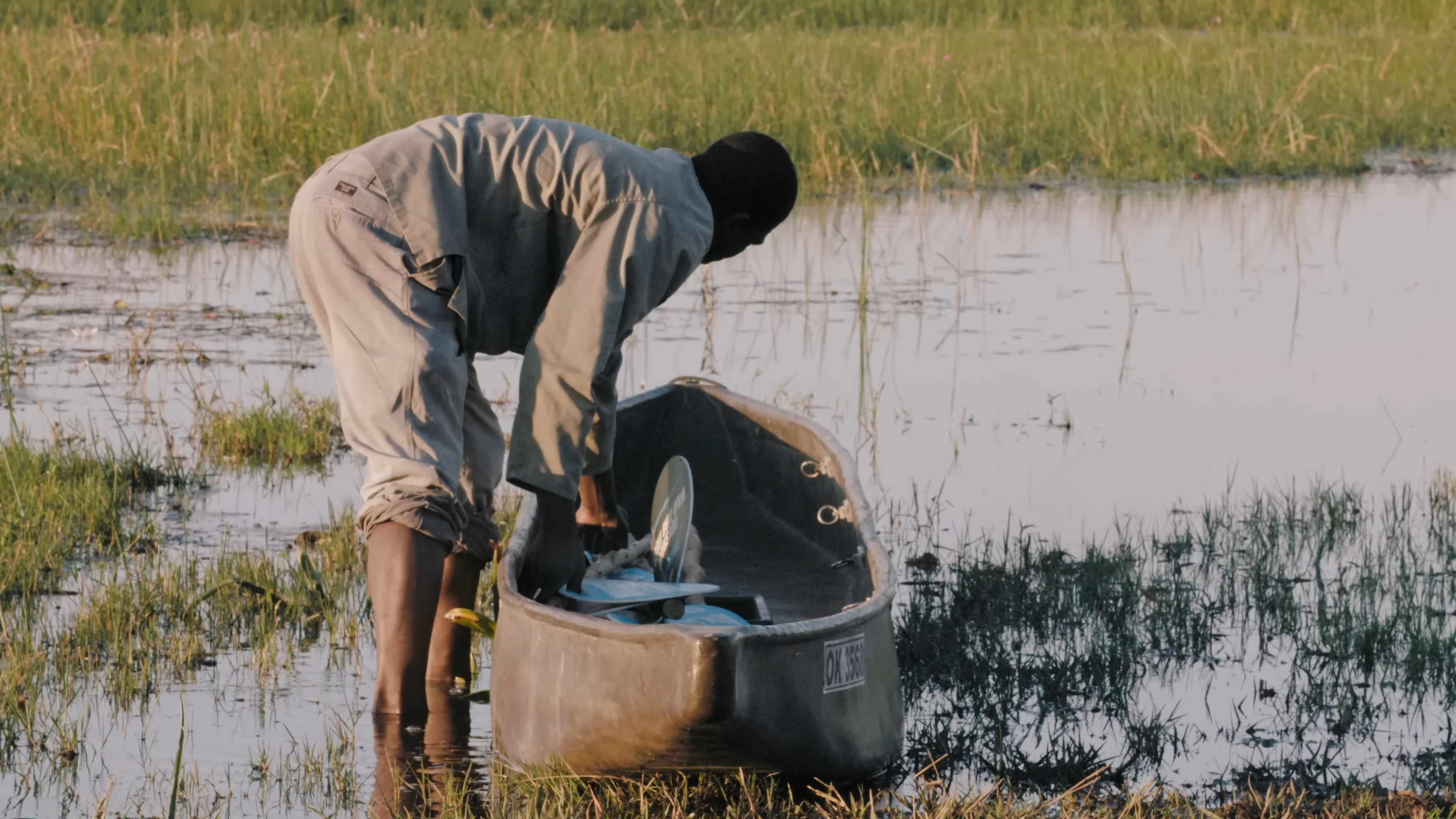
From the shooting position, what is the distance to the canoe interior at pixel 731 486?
16.6 feet

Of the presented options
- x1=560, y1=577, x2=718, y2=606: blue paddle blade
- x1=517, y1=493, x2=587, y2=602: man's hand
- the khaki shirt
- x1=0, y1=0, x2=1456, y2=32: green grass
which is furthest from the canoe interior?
x1=0, y1=0, x2=1456, y2=32: green grass

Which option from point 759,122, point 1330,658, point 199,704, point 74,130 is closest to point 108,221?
point 74,130

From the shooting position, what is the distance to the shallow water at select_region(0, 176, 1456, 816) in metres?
4.08

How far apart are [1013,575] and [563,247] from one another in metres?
1.83

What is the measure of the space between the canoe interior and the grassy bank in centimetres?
470

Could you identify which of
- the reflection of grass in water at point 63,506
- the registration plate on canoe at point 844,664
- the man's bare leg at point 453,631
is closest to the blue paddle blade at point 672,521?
the man's bare leg at point 453,631

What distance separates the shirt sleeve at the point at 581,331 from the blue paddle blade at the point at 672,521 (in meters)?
0.61

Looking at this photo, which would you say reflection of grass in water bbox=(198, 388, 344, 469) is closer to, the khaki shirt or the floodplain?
the floodplain

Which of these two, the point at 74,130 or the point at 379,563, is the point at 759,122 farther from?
the point at 379,563

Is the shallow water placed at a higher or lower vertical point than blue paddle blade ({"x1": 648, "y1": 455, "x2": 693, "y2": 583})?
lower

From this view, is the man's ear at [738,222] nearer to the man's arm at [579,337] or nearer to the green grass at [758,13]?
the man's arm at [579,337]

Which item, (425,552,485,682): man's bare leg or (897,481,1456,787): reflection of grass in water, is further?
(425,552,485,682): man's bare leg

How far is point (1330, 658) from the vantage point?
14.6 feet

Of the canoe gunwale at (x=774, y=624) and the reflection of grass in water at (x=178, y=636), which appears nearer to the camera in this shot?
the canoe gunwale at (x=774, y=624)
